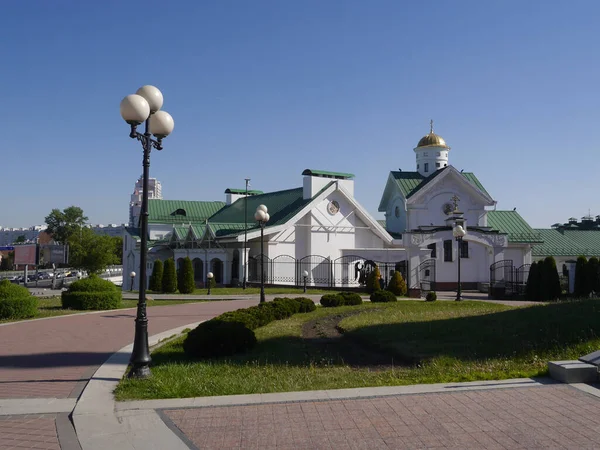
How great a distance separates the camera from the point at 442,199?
41.1 meters

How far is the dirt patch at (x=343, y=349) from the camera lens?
10.2 m

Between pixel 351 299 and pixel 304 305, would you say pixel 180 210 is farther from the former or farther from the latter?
pixel 304 305

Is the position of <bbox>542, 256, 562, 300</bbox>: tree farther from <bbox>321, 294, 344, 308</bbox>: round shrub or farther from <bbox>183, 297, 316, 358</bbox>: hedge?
<bbox>183, 297, 316, 358</bbox>: hedge

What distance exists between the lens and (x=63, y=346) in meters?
11.9

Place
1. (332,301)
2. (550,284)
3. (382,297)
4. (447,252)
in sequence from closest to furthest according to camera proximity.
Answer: (332,301)
(382,297)
(550,284)
(447,252)

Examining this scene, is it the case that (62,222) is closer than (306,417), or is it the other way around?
(306,417)

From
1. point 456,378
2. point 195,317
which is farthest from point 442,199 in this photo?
point 456,378

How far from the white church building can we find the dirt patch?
17.0 meters

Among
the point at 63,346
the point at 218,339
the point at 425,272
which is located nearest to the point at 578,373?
the point at 218,339

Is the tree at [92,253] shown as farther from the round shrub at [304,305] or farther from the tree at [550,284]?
the round shrub at [304,305]

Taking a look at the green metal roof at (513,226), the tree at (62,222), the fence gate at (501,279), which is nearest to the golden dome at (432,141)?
the green metal roof at (513,226)

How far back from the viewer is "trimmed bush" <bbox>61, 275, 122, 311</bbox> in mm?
19719

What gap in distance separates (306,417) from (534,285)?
24.9m

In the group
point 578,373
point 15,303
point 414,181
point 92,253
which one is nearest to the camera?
point 578,373
